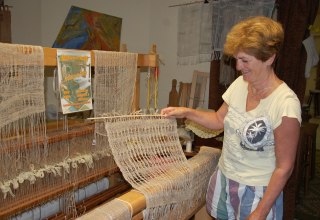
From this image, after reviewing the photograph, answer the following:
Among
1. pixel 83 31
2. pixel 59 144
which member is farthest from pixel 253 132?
pixel 83 31

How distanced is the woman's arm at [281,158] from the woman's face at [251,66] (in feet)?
0.66

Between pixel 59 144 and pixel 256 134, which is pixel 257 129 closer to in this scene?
pixel 256 134

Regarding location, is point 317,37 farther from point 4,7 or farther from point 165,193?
point 165,193

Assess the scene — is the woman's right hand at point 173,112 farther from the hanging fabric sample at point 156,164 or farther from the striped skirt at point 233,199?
the striped skirt at point 233,199

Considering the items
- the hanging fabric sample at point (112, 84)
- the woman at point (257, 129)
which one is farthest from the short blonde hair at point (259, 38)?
the hanging fabric sample at point (112, 84)

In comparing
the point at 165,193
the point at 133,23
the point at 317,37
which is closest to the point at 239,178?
the point at 165,193

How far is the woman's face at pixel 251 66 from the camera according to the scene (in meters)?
1.18

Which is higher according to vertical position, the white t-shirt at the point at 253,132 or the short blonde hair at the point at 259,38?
the short blonde hair at the point at 259,38

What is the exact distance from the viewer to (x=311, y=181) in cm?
421

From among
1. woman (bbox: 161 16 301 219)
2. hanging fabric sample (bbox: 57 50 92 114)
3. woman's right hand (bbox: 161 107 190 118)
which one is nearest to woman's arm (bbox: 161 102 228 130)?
woman's right hand (bbox: 161 107 190 118)

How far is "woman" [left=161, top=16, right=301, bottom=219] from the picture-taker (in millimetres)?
1144

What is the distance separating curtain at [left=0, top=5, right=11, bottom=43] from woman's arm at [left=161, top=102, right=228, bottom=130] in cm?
251

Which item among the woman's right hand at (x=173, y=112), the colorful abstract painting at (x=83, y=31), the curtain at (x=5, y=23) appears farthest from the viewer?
the colorful abstract painting at (x=83, y=31)

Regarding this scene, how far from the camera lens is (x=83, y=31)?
140 inches
